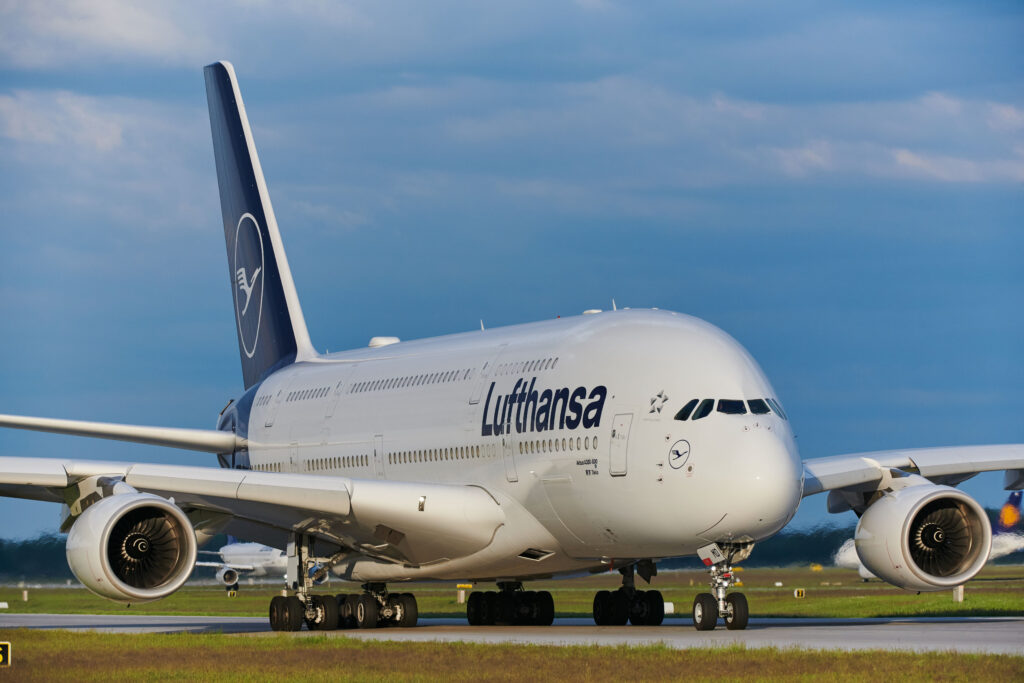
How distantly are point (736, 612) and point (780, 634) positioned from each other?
0.83 metres

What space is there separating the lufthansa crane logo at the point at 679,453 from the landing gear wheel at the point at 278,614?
8.17 m

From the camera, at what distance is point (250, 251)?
120ft

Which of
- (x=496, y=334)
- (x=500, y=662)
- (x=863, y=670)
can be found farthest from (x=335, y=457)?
(x=863, y=670)

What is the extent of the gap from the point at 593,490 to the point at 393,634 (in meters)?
4.26

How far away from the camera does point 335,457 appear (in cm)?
2920

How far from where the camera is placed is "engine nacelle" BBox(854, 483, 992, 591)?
22141 mm

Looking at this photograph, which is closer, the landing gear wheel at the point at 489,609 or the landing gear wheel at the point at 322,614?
the landing gear wheel at the point at 322,614

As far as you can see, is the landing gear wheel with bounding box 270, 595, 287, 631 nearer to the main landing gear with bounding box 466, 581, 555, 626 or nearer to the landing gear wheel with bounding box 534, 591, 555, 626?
the main landing gear with bounding box 466, 581, 555, 626

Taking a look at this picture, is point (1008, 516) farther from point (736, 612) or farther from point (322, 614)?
point (736, 612)

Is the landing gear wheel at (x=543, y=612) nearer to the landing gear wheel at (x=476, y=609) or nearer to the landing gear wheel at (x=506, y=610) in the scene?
the landing gear wheel at (x=506, y=610)

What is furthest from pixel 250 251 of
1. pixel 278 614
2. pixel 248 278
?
pixel 278 614

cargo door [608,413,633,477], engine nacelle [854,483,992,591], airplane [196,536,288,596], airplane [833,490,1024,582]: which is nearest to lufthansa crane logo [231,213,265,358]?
cargo door [608,413,633,477]

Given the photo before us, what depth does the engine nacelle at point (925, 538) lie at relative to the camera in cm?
2214

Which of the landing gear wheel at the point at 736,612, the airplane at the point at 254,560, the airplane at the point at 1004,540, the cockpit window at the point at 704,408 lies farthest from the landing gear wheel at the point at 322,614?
the airplane at the point at 254,560
